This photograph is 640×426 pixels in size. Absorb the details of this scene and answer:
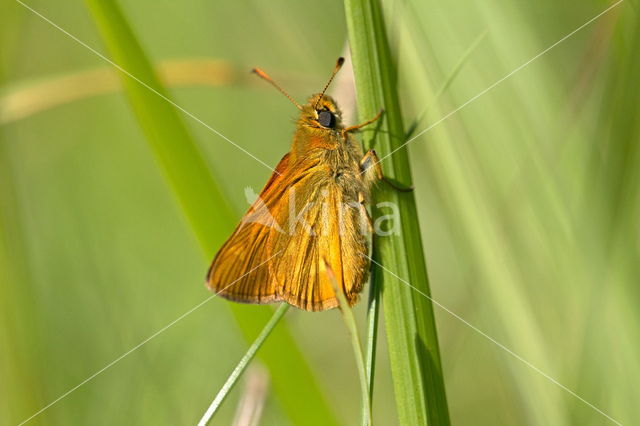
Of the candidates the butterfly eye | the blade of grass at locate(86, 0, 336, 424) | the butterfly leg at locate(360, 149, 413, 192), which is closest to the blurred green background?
the blade of grass at locate(86, 0, 336, 424)

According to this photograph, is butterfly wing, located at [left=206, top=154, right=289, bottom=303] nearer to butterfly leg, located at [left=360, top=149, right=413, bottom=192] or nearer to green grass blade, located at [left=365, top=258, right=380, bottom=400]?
butterfly leg, located at [left=360, top=149, right=413, bottom=192]

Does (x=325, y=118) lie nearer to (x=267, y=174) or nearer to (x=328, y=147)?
(x=328, y=147)

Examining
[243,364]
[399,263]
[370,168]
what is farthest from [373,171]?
[243,364]

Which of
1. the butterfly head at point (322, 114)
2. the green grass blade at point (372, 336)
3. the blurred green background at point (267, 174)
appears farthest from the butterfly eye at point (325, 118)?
the green grass blade at point (372, 336)

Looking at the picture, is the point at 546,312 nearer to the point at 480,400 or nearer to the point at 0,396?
the point at 480,400

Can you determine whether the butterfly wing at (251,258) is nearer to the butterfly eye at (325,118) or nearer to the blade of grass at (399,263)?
the butterfly eye at (325,118)

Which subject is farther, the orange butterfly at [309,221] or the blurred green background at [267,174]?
the orange butterfly at [309,221]
